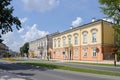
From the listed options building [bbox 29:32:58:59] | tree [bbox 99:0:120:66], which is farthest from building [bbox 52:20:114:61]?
tree [bbox 99:0:120:66]

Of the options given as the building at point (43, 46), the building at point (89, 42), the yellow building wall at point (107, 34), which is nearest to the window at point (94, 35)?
the building at point (89, 42)

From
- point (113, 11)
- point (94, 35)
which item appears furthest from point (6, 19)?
point (94, 35)

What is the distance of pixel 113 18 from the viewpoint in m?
26.2

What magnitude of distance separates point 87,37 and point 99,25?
21.5 ft

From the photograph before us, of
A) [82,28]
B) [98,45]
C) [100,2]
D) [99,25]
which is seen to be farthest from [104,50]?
[100,2]

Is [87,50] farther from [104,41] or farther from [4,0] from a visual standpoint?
[4,0]

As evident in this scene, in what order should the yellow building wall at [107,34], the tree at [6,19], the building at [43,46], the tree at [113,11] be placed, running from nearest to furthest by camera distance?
the tree at [113,11]
the tree at [6,19]
the yellow building wall at [107,34]
the building at [43,46]

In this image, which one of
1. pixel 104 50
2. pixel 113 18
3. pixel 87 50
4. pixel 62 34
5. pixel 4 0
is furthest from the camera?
pixel 62 34

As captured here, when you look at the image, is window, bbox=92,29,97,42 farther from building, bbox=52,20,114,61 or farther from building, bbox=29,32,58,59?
building, bbox=29,32,58,59

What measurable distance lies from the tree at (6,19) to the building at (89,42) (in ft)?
74.9

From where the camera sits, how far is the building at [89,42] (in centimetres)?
5756

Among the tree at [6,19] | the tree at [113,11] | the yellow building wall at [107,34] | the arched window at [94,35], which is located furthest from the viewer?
the arched window at [94,35]

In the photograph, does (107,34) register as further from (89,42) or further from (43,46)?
(43,46)

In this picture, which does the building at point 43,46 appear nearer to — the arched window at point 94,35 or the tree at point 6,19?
the arched window at point 94,35
